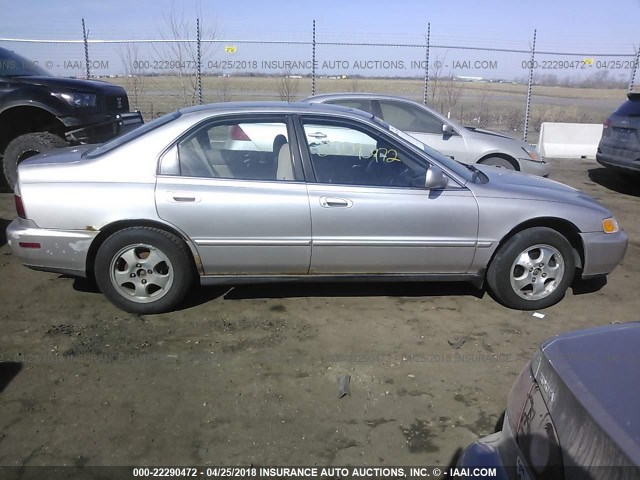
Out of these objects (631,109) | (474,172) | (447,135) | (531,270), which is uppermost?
(631,109)

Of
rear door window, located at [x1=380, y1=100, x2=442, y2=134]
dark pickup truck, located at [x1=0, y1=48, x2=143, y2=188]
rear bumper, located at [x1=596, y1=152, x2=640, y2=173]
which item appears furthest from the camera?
rear bumper, located at [x1=596, y1=152, x2=640, y2=173]

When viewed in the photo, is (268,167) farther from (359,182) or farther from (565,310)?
(565,310)

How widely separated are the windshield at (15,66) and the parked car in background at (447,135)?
4.23 meters

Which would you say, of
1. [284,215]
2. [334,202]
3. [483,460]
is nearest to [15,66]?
[284,215]

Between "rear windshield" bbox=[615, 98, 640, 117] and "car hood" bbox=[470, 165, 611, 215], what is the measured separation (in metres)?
5.33

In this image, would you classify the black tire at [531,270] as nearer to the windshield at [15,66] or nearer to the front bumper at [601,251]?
the front bumper at [601,251]

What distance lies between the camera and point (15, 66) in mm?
8172

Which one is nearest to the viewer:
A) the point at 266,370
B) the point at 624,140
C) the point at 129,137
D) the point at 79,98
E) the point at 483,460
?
the point at 483,460

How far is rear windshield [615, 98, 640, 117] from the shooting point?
9.04 meters

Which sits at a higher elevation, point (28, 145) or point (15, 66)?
point (15, 66)

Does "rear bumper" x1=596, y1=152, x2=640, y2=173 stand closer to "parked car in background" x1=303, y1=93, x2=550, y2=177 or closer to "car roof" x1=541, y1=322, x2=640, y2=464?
"parked car in background" x1=303, y1=93, x2=550, y2=177

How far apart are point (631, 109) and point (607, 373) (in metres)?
8.84

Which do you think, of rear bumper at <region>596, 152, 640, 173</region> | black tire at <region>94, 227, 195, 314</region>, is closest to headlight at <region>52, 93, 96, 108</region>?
black tire at <region>94, 227, 195, 314</region>

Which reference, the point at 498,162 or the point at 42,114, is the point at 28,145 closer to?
the point at 42,114
